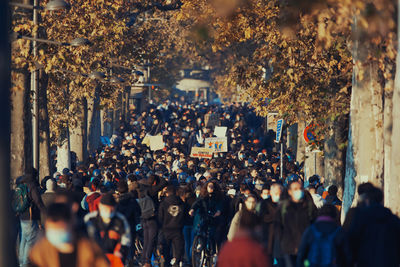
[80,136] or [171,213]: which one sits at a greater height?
[80,136]

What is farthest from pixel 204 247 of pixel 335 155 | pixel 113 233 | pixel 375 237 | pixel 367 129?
pixel 335 155

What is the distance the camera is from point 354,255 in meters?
9.94

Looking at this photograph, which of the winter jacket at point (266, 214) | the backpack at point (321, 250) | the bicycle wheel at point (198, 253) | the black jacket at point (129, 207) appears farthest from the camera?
the bicycle wheel at point (198, 253)

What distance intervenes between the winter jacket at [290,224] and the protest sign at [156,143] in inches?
907

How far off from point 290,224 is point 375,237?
1.83m

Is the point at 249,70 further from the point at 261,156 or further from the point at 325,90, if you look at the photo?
the point at 261,156

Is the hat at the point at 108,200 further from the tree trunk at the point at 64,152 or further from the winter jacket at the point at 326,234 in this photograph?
the tree trunk at the point at 64,152

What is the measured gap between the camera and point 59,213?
7613 millimetres

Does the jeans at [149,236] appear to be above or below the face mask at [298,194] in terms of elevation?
below

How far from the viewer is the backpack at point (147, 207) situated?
15320 mm

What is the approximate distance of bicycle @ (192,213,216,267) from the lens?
15164mm

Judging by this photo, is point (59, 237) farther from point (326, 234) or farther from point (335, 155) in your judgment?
point (335, 155)

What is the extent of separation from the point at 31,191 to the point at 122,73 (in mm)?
23893

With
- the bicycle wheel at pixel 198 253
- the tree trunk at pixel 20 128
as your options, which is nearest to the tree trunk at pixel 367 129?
the bicycle wheel at pixel 198 253
